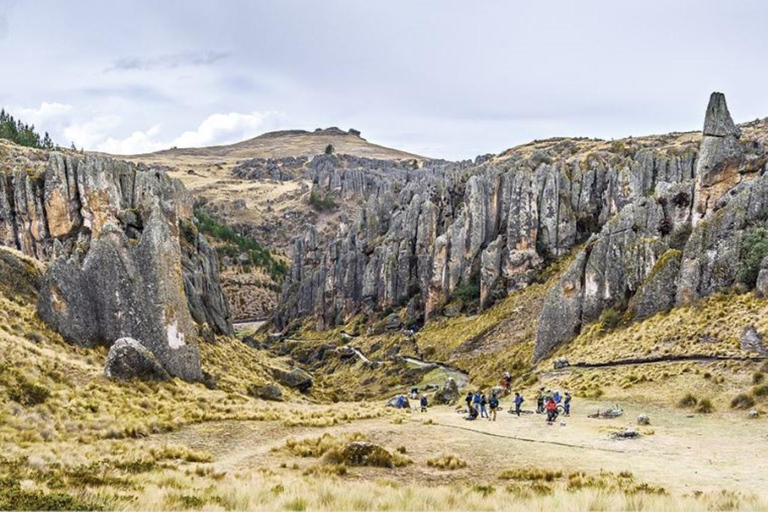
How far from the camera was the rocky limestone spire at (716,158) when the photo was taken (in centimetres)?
5328

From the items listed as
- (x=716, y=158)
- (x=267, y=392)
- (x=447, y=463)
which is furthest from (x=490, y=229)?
(x=447, y=463)

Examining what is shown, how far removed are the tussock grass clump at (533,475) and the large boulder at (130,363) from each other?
20.5 meters

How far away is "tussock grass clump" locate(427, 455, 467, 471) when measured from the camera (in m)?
22.2

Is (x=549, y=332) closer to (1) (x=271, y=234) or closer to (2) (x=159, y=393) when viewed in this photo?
(2) (x=159, y=393)

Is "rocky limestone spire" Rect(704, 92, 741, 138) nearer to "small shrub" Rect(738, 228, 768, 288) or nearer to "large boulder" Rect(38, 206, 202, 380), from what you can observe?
"small shrub" Rect(738, 228, 768, 288)

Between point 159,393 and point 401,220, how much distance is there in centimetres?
8727

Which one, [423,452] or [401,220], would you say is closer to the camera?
[423,452]

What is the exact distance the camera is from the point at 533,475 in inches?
802

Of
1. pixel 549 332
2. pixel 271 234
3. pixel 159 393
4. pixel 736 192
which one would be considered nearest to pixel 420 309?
pixel 549 332

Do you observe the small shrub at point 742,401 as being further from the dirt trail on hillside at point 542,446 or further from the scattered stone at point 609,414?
the scattered stone at point 609,414

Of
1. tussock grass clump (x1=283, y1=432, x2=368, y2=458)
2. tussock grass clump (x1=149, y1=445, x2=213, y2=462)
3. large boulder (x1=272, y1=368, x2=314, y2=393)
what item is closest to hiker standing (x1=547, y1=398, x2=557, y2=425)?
tussock grass clump (x1=283, y1=432, x2=368, y2=458)

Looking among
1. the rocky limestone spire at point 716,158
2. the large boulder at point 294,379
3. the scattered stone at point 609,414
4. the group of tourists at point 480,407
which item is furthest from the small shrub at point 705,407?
the large boulder at point 294,379

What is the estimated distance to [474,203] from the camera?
90750 mm

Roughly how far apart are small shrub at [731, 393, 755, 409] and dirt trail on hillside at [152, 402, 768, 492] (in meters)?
1.30
